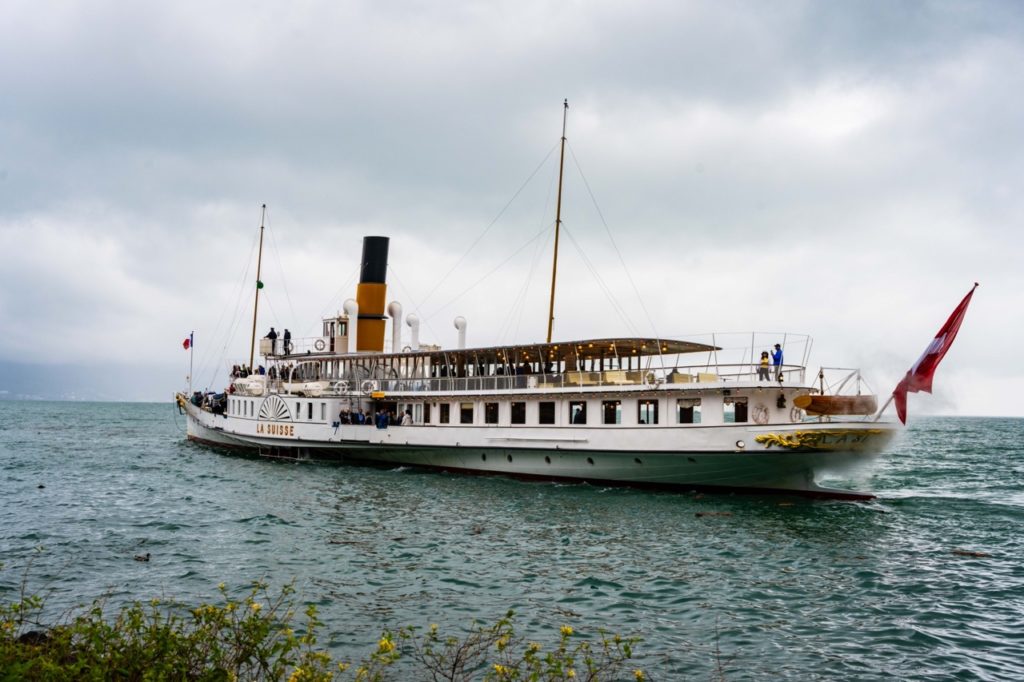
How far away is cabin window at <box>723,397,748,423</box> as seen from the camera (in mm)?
27594

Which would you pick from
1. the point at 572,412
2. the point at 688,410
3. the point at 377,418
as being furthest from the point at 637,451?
the point at 377,418

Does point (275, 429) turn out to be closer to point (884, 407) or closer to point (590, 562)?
point (590, 562)

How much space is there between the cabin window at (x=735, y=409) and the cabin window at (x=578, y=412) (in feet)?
19.6

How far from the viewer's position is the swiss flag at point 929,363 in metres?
22.0

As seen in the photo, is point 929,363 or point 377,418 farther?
point 377,418

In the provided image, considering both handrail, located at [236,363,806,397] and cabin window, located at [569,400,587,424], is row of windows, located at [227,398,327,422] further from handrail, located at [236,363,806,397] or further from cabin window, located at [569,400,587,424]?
cabin window, located at [569,400,587,424]

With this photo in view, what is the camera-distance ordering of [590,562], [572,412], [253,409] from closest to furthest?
[590,562] < [572,412] < [253,409]

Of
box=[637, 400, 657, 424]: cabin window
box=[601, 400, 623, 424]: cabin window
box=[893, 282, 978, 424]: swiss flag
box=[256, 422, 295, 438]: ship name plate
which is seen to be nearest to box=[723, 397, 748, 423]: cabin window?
box=[637, 400, 657, 424]: cabin window

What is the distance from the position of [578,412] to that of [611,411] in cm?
152

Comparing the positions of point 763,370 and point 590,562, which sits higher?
point 763,370

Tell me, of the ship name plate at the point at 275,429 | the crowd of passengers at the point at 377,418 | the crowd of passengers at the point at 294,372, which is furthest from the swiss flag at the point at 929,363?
the crowd of passengers at the point at 294,372

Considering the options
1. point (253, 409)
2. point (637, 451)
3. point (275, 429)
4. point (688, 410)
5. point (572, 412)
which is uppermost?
point (688, 410)

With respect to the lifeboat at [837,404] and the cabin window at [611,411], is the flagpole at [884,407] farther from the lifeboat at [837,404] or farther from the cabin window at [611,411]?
the cabin window at [611,411]

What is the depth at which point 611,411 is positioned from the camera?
30.5 meters
